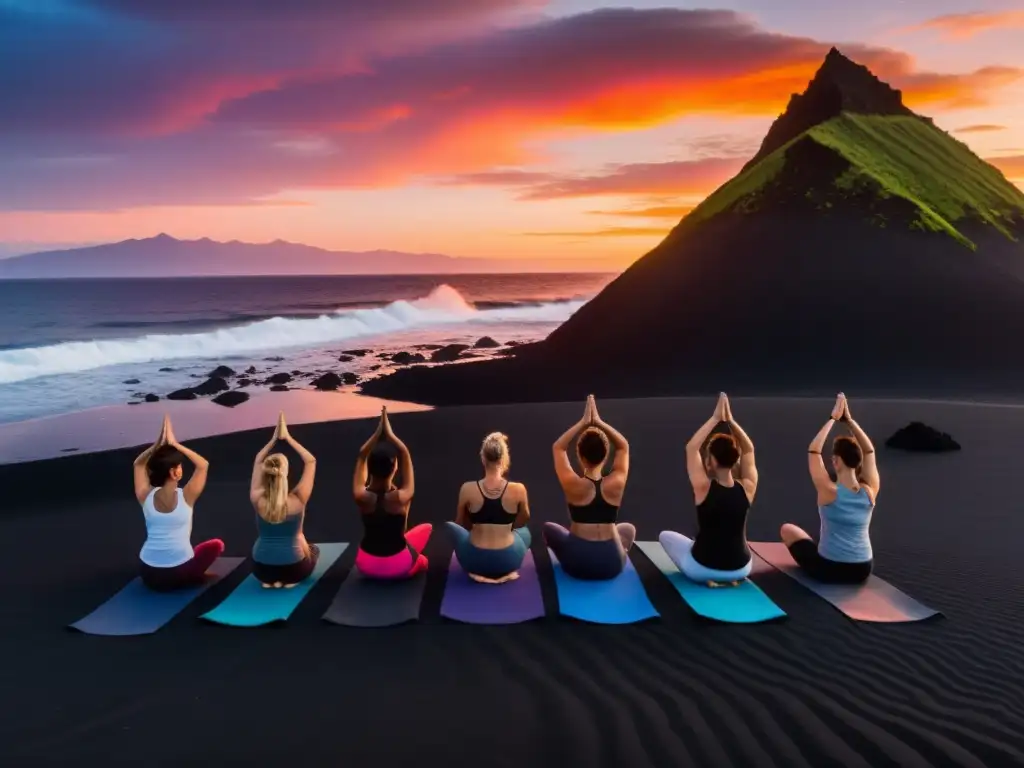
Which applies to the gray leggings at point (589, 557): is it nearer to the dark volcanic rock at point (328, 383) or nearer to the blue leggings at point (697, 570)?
the blue leggings at point (697, 570)

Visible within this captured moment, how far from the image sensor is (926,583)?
763 centimetres

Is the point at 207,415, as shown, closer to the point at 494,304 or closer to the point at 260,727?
the point at 260,727

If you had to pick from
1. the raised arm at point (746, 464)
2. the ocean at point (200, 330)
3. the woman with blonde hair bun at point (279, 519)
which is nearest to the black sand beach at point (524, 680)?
Answer: the woman with blonde hair bun at point (279, 519)

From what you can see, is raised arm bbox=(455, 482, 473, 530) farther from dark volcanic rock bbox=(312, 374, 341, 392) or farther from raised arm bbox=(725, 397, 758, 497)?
dark volcanic rock bbox=(312, 374, 341, 392)

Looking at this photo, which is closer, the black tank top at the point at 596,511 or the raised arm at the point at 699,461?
the raised arm at the point at 699,461

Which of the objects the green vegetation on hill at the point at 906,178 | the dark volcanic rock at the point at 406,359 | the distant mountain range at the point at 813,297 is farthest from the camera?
the green vegetation on hill at the point at 906,178

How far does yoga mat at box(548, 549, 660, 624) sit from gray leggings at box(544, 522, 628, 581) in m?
0.09

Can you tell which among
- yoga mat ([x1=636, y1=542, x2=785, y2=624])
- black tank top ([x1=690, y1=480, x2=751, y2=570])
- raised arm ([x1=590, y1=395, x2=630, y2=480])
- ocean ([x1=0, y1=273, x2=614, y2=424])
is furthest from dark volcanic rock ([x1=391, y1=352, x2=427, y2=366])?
black tank top ([x1=690, y1=480, x2=751, y2=570])

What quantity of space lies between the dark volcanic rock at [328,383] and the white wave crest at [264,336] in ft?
50.4

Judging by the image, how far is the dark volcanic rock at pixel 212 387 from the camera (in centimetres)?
2712

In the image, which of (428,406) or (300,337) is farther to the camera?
(300,337)

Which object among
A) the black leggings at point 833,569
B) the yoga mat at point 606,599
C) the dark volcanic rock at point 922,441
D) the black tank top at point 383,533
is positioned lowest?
the dark volcanic rock at point 922,441

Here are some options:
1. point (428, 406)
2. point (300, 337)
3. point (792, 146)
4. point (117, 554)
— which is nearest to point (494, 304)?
point (300, 337)

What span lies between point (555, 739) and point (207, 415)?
19521 millimetres
